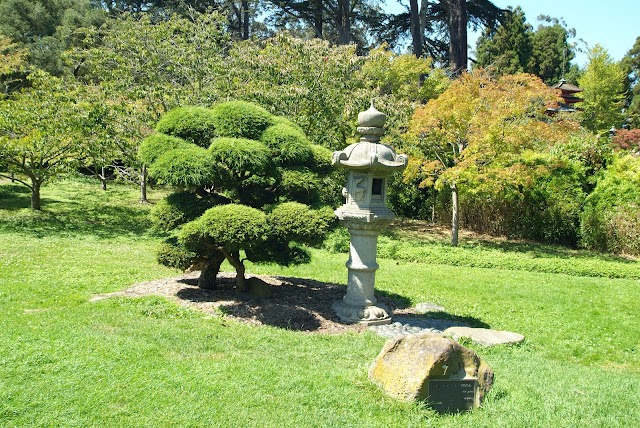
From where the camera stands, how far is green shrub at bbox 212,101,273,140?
25.2 feet

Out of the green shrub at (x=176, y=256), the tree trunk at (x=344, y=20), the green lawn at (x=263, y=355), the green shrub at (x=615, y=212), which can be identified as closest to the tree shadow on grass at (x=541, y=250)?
the green shrub at (x=615, y=212)

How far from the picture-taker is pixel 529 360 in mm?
6266

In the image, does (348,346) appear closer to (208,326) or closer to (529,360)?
(208,326)

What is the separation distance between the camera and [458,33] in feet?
78.5

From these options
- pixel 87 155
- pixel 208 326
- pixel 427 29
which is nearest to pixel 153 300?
pixel 208 326

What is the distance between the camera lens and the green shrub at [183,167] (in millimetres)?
6875

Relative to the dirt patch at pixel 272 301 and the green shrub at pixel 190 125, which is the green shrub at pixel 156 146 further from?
the dirt patch at pixel 272 301

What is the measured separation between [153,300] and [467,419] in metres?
4.90

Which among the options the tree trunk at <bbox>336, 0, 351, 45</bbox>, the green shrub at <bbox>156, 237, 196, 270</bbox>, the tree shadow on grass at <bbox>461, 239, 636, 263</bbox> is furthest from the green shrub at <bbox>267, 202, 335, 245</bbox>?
the tree trunk at <bbox>336, 0, 351, 45</bbox>

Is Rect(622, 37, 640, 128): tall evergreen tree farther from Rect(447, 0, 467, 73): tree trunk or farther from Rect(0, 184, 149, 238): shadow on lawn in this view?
Rect(0, 184, 149, 238): shadow on lawn

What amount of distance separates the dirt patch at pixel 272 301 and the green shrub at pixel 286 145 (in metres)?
2.19

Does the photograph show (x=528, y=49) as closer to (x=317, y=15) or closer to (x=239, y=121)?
(x=317, y=15)

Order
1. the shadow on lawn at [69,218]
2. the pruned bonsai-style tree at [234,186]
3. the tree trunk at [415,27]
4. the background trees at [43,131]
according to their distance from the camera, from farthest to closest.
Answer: the tree trunk at [415,27] < the shadow on lawn at [69,218] < the background trees at [43,131] < the pruned bonsai-style tree at [234,186]

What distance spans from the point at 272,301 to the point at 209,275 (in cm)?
119
